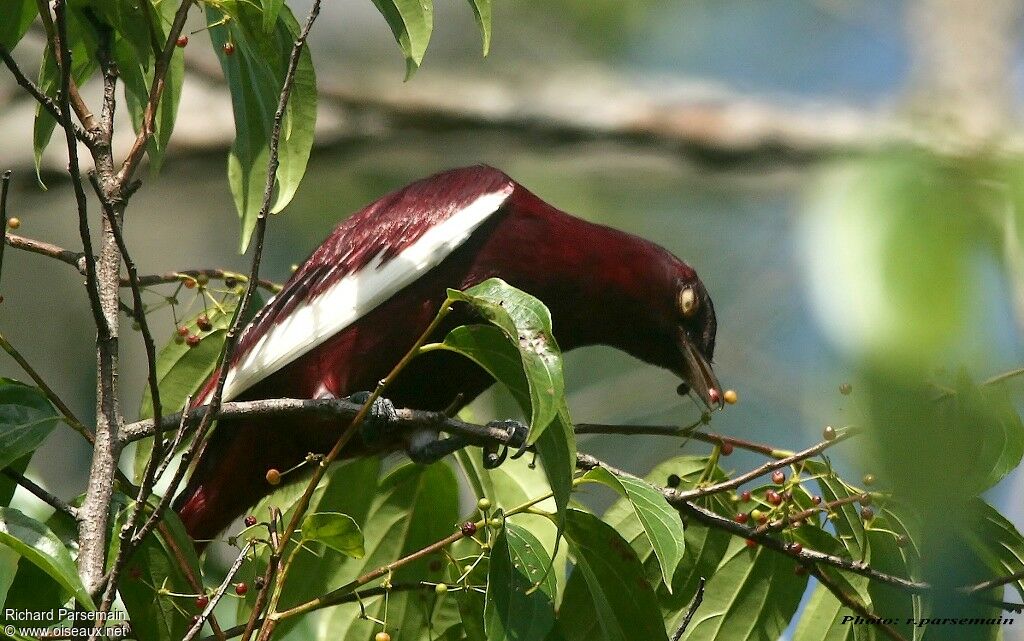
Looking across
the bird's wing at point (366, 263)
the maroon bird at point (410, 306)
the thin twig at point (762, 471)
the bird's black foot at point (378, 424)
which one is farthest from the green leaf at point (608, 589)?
the bird's wing at point (366, 263)

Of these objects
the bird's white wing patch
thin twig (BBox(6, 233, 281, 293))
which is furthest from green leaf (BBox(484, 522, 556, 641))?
the bird's white wing patch

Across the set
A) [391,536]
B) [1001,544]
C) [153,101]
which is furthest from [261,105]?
[1001,544]

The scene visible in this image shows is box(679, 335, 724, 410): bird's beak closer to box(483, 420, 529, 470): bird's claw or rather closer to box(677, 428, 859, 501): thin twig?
box(483, 420, 529, 470): bird's claw

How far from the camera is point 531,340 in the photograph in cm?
150

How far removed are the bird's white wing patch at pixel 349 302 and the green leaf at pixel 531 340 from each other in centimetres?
Result: 105

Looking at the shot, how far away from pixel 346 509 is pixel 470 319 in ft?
1.63

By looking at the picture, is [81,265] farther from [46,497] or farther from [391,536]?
[391,536]

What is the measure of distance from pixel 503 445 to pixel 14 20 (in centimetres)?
109

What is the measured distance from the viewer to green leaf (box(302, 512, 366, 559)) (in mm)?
1731

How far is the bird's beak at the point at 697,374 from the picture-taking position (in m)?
2.82

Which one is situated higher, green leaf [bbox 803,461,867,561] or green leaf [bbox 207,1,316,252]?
green leaf [bbox 207,1,316,252]

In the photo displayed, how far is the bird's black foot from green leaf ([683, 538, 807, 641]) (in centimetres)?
73

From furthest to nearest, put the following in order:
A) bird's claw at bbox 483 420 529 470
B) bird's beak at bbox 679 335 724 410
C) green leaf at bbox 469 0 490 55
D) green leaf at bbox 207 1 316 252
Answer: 1. bird's beak at bbox 679 335 724 410
2. bird's claw at bbox 483 420 529 470
3. green leaf at bbox 207 1 316 252
4. green leaf at bbox 469 0 490 55

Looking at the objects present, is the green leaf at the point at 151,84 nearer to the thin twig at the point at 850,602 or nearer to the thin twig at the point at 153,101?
the thin twig at the point at 153,101
